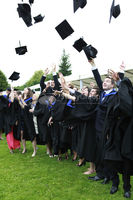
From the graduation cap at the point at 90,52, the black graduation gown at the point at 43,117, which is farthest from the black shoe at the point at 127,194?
the black graduation gown at the point at 43,117

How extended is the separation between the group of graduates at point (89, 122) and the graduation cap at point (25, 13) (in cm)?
159

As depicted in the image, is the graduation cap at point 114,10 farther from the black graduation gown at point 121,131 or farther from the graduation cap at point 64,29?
the black graduation gown at point 121,131

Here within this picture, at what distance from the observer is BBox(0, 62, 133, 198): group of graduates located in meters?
2.93

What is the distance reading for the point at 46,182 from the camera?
4023mm

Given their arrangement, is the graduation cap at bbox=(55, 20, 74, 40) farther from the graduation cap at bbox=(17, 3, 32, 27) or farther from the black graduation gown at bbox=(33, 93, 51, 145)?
the black graduation gown at bbox=(33, 93, 51, 145)

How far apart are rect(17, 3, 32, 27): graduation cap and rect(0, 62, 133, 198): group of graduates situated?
1.59 meters

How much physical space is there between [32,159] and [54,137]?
836 mm

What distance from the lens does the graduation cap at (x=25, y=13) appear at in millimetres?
5404

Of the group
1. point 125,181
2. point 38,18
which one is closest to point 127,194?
point 125,181

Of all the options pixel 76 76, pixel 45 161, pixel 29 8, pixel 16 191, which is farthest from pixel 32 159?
pixel 76 76

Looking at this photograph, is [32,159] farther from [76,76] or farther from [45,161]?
[76,76]

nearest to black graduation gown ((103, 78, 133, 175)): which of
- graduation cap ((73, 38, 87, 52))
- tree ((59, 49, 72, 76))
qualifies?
graduation cap ((73, 38, 87, 52))

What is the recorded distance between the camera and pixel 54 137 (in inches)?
225

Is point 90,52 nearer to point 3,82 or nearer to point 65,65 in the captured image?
point 3,82
